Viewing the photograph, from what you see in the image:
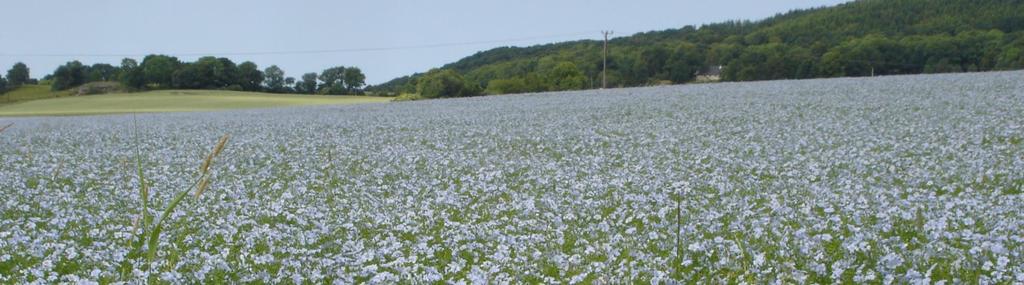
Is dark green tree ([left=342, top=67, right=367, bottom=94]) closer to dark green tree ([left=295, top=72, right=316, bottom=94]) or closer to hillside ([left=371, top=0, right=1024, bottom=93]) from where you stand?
dark green tree ([left=295, top=72, right=316, bottom=94])

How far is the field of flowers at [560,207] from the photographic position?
550 centimetres

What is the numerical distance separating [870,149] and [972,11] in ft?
277

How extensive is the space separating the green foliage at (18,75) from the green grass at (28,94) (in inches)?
43.1

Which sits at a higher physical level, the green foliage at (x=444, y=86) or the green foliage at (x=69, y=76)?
the green foliage at (x=69, y=76)

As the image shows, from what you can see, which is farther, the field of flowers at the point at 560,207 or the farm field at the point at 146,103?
the farm field at the point at 146,103

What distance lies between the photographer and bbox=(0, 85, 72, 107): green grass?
76.8 meters

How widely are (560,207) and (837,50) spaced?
58.0 meters

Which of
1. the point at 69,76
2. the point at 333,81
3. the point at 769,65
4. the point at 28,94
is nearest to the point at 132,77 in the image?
the point at 69,76

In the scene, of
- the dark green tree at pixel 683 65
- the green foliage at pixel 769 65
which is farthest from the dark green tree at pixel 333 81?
the green foliage at pixel 769 65

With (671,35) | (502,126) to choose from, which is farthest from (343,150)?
(671,35)

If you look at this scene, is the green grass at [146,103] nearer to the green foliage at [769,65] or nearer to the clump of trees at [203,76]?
the clump of trees at [203,76]

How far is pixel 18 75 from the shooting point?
88562mm

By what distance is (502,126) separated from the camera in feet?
69.5

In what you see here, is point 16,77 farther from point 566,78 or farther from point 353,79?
point 566,78
